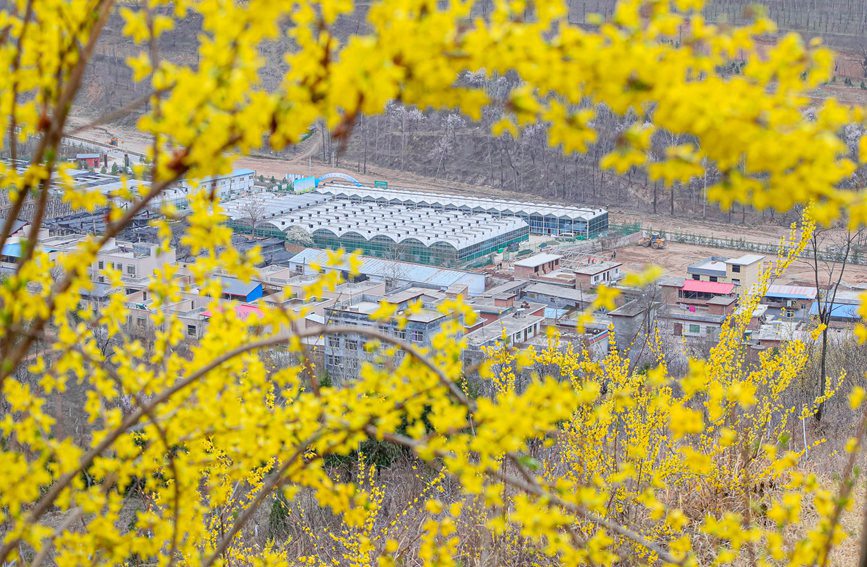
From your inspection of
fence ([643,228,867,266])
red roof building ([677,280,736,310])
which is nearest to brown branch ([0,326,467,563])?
red roof building ([677,280,736,310])

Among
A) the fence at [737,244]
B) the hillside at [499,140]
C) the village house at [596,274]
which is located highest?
the hillside at [499,140]

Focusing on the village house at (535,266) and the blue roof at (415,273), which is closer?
the blue roof at (415,273)

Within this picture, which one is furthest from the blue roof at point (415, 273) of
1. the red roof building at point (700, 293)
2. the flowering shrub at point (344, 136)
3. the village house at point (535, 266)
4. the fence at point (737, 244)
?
the flowering shrub at point (344, 136)

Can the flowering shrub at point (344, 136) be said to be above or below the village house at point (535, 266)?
above

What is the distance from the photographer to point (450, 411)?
8.07 ft

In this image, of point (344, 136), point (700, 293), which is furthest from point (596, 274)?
point (344, 136)

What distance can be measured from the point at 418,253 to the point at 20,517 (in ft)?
101

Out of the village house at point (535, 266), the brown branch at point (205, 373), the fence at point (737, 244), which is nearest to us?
the brown branch at point (205, 373)

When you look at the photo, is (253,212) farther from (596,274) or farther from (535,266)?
(596,274)

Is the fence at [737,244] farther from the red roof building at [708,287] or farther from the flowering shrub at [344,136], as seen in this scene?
the flowering shrub at [344,136]

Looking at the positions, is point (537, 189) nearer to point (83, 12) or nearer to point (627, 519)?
point (627, 519)

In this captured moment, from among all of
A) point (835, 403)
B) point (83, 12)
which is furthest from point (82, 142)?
point (83, 12)

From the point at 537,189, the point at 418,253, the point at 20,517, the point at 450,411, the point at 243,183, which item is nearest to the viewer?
the point at 450,411

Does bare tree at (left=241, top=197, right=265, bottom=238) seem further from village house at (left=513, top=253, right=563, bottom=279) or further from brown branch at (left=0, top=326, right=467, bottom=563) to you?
brown branch at (left=0, top=326, right=467, bottom=563)
